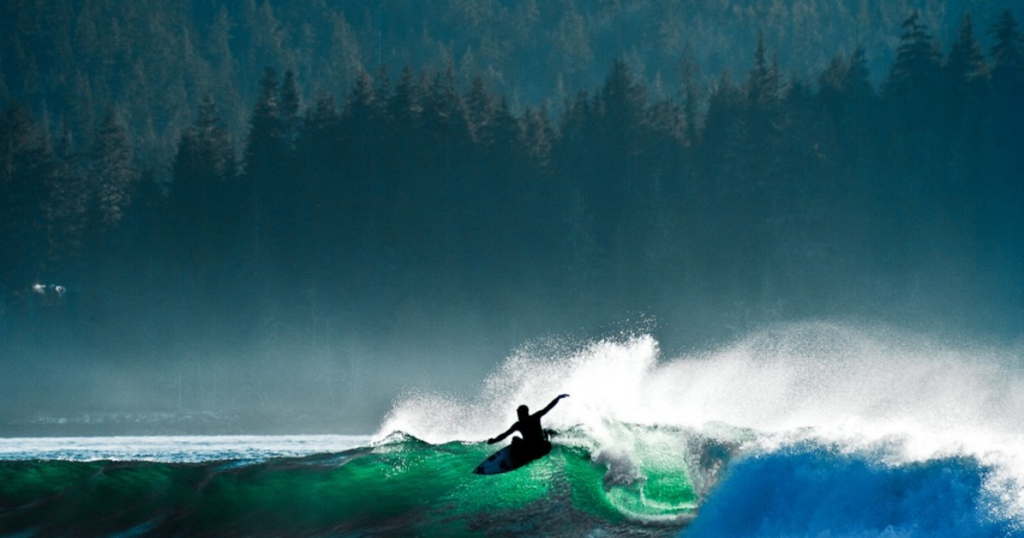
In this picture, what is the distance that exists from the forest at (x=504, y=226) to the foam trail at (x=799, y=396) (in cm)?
379

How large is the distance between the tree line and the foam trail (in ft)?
15.9

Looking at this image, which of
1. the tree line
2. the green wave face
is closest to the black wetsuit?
the green wave face

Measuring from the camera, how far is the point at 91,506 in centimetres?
1998

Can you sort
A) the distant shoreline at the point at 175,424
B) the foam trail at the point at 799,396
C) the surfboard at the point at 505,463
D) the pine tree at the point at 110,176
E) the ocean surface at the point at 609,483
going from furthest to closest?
the pine tree at the point at 110,176 < the distant shoreline at the point at 175,424 < the surfboard at the point at 505,463 < the foam trail at the point at 799,396 < the ocean surface at the point at 609,483

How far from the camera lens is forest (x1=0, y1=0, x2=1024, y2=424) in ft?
248

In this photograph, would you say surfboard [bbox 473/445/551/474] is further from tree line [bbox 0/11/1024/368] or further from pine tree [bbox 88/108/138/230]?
pine tree [bbox 88/108/138/230]

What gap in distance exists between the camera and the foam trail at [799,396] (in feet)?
47.0

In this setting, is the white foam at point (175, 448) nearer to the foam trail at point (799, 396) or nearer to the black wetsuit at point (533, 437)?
the foam trail at point (799, 396)

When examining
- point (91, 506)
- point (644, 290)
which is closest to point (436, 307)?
point (644, 290)

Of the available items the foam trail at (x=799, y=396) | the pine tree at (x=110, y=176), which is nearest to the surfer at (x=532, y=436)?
the foam trail at (x=799, y=396)

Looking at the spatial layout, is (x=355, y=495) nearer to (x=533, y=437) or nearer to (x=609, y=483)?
(x=533, y=437)

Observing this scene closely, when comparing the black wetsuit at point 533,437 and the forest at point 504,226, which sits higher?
the forest at point 504,226

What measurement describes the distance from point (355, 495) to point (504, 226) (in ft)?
203

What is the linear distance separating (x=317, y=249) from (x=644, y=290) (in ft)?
77.0
